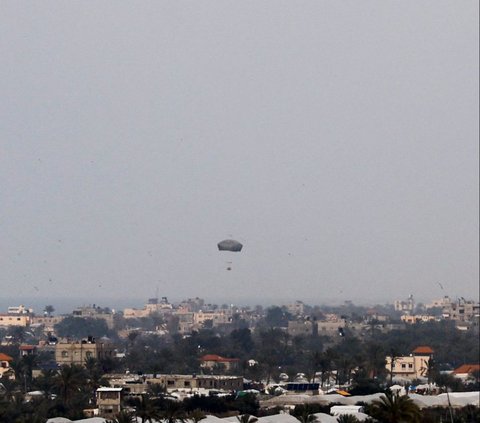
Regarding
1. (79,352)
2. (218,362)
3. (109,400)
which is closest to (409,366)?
(218,362)

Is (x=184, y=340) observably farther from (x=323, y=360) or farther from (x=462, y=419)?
(x=462, y=419)

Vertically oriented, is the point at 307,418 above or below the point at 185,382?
below

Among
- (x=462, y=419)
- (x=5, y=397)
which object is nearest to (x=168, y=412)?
(x=462, y=419)

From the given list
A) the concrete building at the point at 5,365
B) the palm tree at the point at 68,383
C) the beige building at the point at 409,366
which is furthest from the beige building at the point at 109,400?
the beige building at the point at 409,366

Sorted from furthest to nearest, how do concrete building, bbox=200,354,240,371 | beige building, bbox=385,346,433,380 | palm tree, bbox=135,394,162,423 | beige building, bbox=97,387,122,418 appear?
concrete building, bbox=200,354,240,371 → beige building, bbox=385,346,433,380 → beige building, bbox=97,387,122,418 → palm tree, bbox=135,394,162,423

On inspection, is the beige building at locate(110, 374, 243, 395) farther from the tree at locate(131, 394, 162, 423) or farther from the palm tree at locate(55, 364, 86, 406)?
the tree at locate(131, 394, 162, 423)

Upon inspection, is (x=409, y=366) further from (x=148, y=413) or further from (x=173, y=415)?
(x=148, y=413)

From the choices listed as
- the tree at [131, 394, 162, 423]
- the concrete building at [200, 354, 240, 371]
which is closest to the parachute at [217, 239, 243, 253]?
the concrete building at [200, 354, 240, 371]
